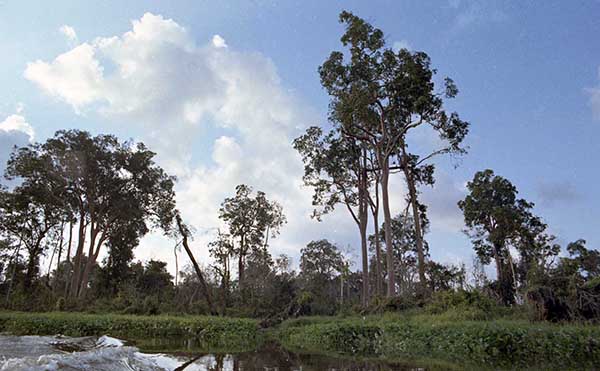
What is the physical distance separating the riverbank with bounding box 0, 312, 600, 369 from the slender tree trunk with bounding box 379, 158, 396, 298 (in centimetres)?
336

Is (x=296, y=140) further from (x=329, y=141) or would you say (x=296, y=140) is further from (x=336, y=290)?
(x=336, y=290)

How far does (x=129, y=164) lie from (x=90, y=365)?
982 inches

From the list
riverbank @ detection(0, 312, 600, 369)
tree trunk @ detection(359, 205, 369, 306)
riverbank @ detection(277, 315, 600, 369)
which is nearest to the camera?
riverbank @ detection(277, 315, 600, 369)

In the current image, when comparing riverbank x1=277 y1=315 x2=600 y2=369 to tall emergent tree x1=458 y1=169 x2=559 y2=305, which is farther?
tall emergent tree x1=458 y1=169 x2=559 y2=305

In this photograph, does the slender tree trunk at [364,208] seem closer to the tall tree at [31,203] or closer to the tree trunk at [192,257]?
the tree trunk at [192,257]

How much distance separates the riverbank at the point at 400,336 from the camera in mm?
7828

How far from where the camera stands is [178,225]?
24344 millimetres

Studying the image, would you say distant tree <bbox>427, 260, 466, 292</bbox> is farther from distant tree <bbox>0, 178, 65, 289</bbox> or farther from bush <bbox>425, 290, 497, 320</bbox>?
distant tree <bbox>0, 178, 65, 289</bbox>

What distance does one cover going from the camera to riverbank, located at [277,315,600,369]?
7604mm

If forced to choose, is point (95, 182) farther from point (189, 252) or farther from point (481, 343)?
point (481, 343)

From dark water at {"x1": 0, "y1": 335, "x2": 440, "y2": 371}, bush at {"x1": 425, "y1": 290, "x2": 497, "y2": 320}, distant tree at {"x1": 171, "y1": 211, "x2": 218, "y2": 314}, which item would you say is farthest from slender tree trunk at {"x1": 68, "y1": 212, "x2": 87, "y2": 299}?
bush at {"x1": 425, "y1": 290, "x2": 497, "y2": 320}

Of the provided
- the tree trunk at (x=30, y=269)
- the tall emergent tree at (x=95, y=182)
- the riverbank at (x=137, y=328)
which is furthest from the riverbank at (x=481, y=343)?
the tree trunk at (x=30, y=269)

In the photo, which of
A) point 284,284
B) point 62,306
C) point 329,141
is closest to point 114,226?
point 62,306

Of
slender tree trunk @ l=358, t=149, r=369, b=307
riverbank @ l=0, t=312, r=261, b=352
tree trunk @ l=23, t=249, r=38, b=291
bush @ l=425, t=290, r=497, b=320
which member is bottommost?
riverbank @ l=0, t=312, r=261, b=352
